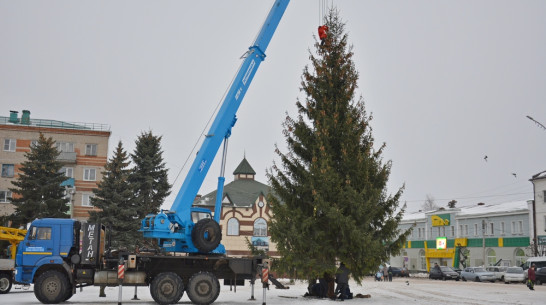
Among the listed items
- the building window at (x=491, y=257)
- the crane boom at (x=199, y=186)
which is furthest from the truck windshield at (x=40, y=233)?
the building window at (x=491, y=257)

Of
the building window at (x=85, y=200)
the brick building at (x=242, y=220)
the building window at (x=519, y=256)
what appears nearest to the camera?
the building window at (x=85, y=200)

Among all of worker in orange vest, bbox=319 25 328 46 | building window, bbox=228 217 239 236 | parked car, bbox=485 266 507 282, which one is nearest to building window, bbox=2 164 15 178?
building window, bbox=228 217 239 236

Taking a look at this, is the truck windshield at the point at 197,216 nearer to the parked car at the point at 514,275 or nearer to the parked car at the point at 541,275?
the parked car at the point at 541,275

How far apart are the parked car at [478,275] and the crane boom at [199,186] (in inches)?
1407

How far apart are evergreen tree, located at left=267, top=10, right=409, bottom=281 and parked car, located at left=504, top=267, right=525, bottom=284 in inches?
Answer: 1108

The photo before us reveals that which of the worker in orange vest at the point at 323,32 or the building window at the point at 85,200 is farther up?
the worker in orange vest at the point at 323,32

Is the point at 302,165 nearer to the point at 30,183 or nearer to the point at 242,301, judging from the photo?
the point at 242,301

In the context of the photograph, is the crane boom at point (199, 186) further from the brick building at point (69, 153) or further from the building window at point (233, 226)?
the building window at point (233, 226)

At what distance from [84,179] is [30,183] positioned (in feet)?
46.3

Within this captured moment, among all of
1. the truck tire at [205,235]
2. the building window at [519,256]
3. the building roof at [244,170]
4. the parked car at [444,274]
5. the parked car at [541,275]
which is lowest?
the parked car at [444,274]

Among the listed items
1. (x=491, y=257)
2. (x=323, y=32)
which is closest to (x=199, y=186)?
(x=323, y=32)

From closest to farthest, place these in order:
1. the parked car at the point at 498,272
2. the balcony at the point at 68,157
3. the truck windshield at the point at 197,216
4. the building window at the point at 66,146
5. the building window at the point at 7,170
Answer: the truck windshield at the point at 197,216 → the parked car at the point at 498,272 → the building window at the point at 7,170 → the balcony at the point at 68,157 → the building window at the point at 66,146

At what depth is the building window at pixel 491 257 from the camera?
2603 inches

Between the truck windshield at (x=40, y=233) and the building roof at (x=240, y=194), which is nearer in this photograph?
the truck windshield at (x=40, y=233)
